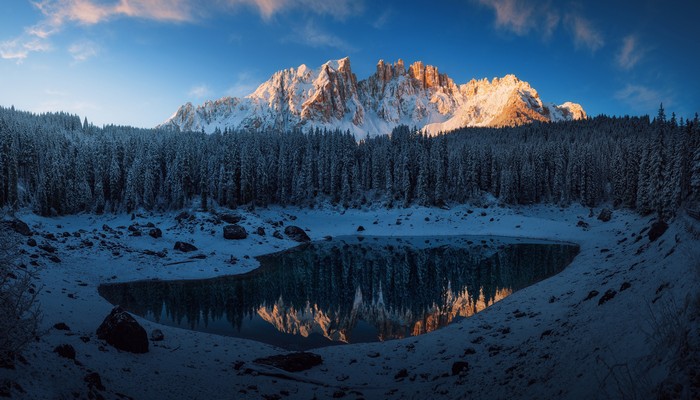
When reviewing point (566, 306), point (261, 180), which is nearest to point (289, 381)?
point (566, 306)

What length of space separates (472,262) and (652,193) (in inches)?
1293

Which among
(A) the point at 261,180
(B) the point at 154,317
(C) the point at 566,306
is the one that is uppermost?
(A) the point at 261,180

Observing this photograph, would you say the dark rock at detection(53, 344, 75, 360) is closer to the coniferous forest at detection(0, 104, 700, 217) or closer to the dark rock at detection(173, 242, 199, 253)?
the dark rock at detection(173, 242, 199, 253)

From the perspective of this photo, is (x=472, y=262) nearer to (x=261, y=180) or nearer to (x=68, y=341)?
(x=68, y=341)

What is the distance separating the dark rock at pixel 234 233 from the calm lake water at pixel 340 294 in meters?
6.66

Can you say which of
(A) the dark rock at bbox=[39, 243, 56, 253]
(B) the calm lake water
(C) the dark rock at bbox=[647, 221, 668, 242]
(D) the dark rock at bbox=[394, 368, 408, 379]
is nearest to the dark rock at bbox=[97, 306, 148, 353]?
(B) the calm lake water

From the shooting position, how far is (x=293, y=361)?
1573 centimetres

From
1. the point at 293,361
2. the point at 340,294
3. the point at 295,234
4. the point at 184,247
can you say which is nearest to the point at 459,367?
the point at 293,361

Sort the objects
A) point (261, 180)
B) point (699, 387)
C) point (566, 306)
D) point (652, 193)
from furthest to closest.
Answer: point (261, 180) < point (652, 193) < point (566, 306) < point (699, 387)

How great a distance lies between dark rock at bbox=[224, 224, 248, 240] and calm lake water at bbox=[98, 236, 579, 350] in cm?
666

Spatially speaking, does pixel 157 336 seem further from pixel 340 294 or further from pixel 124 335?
pixel 340 294

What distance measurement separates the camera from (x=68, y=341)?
14062 mm

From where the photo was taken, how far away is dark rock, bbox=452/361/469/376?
13.5m

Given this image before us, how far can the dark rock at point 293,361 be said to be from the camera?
1540 centimetres
